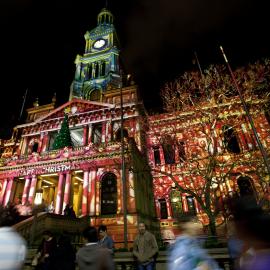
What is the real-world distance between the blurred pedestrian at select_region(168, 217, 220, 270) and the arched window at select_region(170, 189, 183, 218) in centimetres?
2049

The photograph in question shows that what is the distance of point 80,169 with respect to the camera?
20.5 metres

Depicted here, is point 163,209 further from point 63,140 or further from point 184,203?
point 63,140

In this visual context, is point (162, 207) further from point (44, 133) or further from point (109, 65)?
point (109, 65)

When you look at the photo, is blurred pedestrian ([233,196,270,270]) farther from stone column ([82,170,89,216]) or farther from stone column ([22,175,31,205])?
stone column ([22,175,31,205])

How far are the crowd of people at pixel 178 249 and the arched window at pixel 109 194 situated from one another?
1272cm

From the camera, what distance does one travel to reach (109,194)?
19391 mm

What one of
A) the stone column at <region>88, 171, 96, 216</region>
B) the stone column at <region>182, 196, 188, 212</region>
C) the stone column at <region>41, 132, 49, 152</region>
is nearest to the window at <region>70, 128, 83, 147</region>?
the stone column at <region>41, 132, 49, 152</region>

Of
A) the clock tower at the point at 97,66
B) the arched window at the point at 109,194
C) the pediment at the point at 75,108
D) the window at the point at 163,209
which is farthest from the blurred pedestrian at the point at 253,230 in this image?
the clock tower at the point at 97,66

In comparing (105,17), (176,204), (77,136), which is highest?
(105,17)

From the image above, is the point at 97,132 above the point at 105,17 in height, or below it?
below

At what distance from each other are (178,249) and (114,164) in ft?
53.0

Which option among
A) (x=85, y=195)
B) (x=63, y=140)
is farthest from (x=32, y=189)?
(x=63, y=140)

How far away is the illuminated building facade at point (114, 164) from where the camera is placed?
750 inches

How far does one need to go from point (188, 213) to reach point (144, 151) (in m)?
8.52
